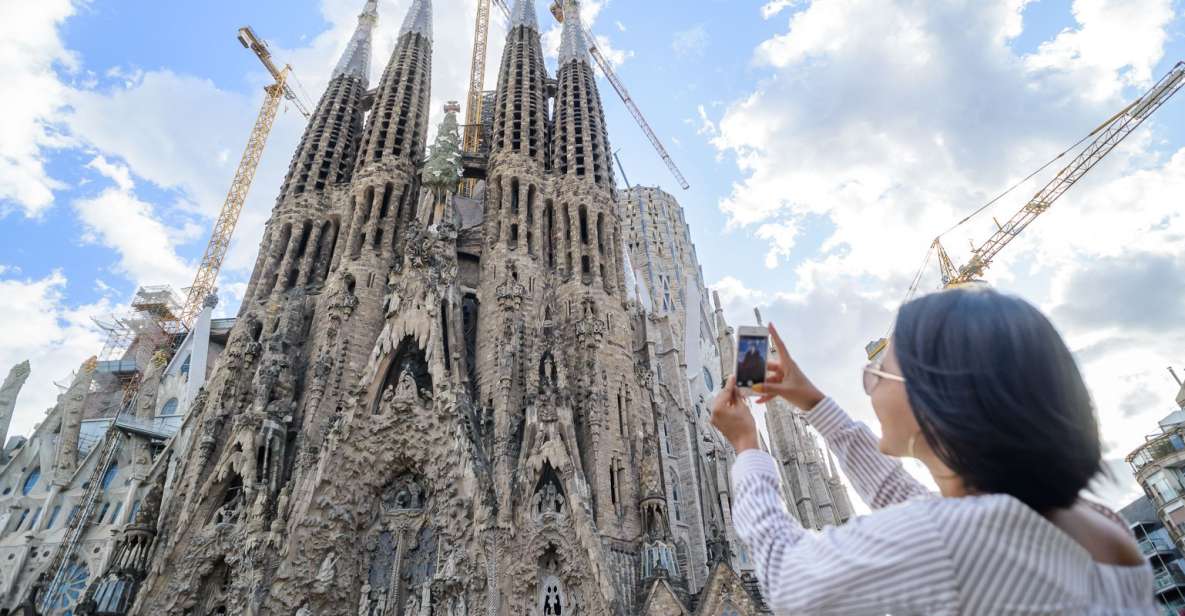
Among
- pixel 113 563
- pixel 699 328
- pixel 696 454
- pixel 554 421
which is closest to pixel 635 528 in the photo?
pixel 554 421

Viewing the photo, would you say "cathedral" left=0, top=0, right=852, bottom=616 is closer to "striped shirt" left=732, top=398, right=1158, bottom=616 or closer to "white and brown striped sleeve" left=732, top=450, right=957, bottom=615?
"white and brown striped sleeve" left=732, top=450, right=957, bottom=615

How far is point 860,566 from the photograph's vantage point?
4.24 ft

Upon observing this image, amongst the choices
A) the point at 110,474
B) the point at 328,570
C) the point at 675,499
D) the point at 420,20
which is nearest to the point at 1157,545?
the point at 675,499

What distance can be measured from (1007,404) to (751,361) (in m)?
0.79

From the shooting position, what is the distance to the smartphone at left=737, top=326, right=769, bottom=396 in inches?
81.1

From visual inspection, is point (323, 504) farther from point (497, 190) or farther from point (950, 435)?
point (950, 435)

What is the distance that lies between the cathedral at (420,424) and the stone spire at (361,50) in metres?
0.34

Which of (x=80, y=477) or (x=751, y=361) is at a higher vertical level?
(x=80, y=477)

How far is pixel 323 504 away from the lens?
630 inches

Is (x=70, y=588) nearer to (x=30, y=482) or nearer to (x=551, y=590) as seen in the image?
(x=30, y=482)

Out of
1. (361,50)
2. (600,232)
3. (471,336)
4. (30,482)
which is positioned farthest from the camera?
(361,50)

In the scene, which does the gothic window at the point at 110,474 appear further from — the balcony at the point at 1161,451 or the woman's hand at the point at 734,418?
the balcony at the point at 1161,451

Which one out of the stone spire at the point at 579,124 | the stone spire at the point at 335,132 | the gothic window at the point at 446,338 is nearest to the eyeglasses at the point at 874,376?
the gothic window at the point at 446,338

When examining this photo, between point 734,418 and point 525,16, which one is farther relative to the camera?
point 525,16
